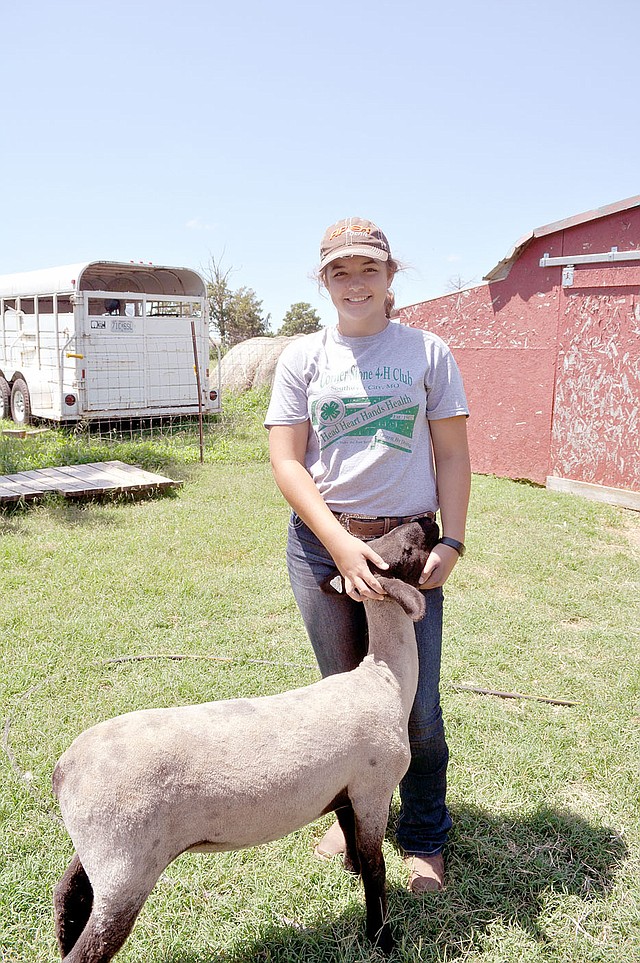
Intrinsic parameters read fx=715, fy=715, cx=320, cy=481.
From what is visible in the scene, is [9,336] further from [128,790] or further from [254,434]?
[128,790]

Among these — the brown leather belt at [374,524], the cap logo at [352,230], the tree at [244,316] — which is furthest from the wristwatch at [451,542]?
the tree at [244,316]

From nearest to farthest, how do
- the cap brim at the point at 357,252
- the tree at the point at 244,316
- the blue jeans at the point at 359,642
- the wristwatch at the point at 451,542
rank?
the cap brim at the point at 357,252 < the wristwatch at the point at 451,542 < the blue jeans at the point at 359,642 < the tree at the point at 244,316

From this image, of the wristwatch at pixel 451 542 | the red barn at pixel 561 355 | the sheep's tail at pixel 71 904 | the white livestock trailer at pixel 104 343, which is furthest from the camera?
the white livestock trailer at pixel 104 343

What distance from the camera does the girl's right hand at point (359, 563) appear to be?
7.18 ft

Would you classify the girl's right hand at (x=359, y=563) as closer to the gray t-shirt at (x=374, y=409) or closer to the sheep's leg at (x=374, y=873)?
the gray t-shirt at (x=374, y=409)

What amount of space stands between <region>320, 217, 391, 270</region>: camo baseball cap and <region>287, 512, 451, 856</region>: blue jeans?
0.92 metres

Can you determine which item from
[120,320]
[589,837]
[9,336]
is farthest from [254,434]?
[589,837]

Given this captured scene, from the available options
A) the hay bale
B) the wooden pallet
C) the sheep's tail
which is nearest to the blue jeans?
the sheep's tail

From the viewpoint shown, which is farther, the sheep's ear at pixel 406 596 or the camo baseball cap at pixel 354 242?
the camo baseball cap at pixel 354 242

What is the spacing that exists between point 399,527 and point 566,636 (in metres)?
2.96

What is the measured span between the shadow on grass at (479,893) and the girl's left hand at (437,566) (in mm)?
1153

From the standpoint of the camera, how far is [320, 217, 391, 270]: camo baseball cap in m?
2.27

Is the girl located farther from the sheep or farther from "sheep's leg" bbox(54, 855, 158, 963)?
"sheep's leg" bbox(54, 855, 158, 963)

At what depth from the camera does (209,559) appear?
619cm
